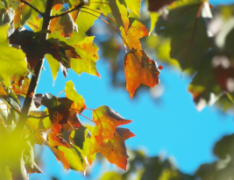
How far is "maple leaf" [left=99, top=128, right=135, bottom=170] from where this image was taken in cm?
102

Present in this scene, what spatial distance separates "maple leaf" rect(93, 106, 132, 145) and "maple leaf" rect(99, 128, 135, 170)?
0.01 metres

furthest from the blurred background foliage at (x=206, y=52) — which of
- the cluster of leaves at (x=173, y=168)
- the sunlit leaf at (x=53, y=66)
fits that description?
the sunlit leaf at (x=53, y=66)

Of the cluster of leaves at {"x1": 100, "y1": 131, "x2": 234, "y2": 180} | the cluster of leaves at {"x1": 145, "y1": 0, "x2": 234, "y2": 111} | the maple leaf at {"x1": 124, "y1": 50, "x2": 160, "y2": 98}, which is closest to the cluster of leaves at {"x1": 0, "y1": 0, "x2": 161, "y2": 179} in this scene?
the maple leaf at {"x1": 124, "y1": 50, "x2": 160, "y2": 98}

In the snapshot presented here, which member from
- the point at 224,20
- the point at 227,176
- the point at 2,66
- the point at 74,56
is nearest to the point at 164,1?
the point at 224,20

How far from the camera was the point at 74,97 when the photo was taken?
107 cm

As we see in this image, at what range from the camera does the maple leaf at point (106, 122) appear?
1.02 m

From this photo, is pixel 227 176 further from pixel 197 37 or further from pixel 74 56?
pixel 74 56

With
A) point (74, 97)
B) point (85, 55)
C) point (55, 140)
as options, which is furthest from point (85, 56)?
point (55, 140)

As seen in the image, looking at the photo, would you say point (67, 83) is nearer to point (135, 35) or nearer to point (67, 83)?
point (67, 83)

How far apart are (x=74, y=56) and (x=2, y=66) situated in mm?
257

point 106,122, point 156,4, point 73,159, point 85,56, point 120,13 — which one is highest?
point 156,4

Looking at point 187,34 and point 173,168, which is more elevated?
point 187,34

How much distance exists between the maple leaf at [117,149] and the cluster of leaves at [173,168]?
0.57ft

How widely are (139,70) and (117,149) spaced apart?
198 millimetres
